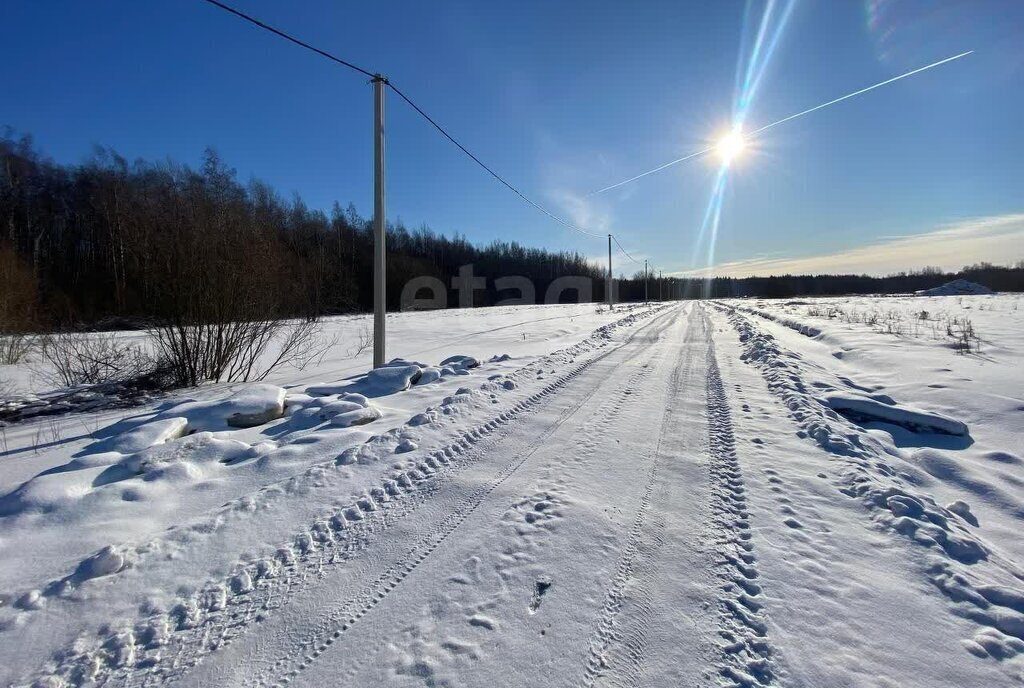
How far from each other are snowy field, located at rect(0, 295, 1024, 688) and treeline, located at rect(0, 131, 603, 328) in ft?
11.3

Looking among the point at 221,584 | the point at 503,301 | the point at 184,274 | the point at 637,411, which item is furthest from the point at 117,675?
the point at 503,301

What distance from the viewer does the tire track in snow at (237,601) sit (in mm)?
1758

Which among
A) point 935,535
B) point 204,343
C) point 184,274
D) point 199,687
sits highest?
point 184,274

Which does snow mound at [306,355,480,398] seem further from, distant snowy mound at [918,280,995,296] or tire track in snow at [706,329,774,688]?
distant snowy mound at [918,280,995,296]

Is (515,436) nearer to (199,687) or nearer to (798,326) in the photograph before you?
(199,687)

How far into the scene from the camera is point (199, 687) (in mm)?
1674

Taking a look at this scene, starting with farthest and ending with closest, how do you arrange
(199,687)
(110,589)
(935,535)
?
(935,535) < (110,589) < (199,687)

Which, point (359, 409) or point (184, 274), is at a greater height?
point (184, 274)

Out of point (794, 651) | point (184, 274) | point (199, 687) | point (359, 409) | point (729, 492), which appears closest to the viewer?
point (199, 687)

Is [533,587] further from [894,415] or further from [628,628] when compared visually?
[894,415]

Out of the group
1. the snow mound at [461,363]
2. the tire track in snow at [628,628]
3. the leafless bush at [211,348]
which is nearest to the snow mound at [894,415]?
the tire track in snow at [628,628]

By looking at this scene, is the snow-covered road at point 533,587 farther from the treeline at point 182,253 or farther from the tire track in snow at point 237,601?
the treeline at point 182,253

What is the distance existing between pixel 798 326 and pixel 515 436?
15.5 m

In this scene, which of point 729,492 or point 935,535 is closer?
point 935,535
